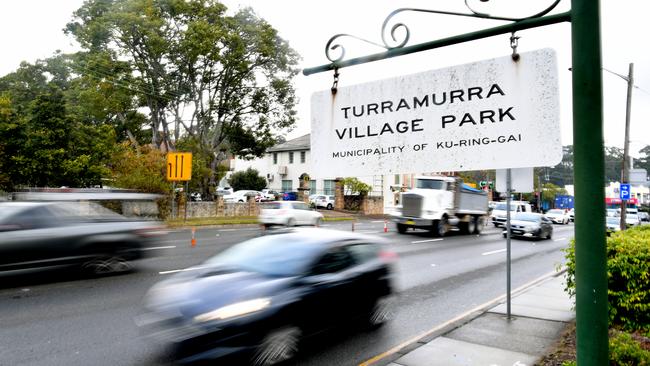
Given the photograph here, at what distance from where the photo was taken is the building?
5000cm

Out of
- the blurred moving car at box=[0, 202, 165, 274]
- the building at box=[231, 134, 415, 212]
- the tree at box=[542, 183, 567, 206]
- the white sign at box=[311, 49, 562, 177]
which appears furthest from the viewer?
the tree at box=[542, 183, 567, 206]

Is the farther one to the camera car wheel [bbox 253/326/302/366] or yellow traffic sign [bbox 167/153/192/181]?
yellow traffic sign [bbox 167/153/192/181]

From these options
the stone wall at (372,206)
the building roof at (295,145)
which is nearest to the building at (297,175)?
the building roof at (295,145)

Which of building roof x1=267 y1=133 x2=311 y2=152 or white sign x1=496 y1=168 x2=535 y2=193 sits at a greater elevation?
building roof x1=267 y1=133 x2=311 y2=152

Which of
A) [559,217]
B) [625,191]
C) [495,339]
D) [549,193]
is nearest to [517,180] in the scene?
[495,339]

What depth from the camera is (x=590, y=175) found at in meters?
2.06

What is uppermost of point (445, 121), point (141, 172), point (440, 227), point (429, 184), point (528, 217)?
point (141, 172)

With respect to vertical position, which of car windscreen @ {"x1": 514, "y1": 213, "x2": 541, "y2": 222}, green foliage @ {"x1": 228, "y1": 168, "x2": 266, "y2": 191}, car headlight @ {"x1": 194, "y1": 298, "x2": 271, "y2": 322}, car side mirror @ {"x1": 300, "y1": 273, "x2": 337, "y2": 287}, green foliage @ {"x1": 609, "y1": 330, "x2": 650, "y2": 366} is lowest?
green foliage @ {"x1": 609, "y1": 330, "x2": 650, "y2": 366}

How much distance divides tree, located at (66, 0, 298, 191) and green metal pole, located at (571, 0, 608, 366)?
3104 cm

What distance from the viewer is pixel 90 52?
1257 inches

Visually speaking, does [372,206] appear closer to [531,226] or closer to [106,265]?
[531,226]

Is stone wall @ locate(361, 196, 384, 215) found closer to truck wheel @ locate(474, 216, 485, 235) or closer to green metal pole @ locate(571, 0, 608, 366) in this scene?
truck wheel @ locate(474, 216, 485, 235)

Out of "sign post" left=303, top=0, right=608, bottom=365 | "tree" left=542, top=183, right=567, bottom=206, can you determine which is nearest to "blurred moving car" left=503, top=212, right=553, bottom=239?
"sign post" left=303, top=0, right=608, bottom=365

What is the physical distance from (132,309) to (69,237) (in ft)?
9.04
